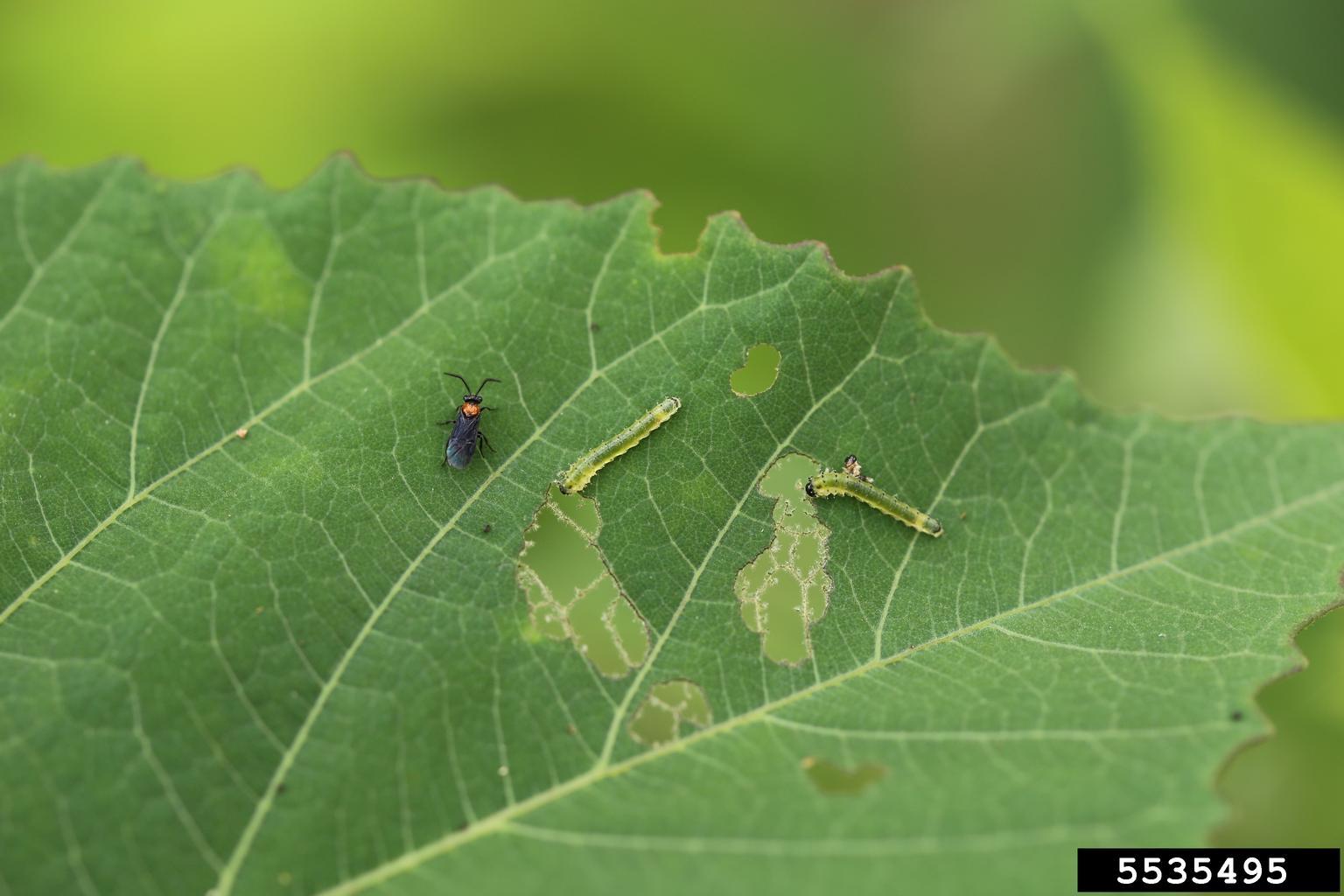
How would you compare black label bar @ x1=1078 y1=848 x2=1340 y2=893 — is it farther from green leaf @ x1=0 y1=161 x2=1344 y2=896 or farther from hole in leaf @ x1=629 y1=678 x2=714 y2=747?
hole in leaf @ x1=629 y1=678 x2=714 y2=747

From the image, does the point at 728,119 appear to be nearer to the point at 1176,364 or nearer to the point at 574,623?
the point at 1176,364

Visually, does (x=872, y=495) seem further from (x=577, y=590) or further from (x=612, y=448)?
(x=577, y=590)

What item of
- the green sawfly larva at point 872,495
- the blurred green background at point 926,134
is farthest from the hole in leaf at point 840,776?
the blurred green background at point 926,134

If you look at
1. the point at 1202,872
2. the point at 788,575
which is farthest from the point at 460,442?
the point at 1202,872

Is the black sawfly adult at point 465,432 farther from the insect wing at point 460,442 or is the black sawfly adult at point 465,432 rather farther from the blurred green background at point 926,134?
the blurred green background at point 926,134

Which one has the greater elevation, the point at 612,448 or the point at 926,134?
the point at 926,134
